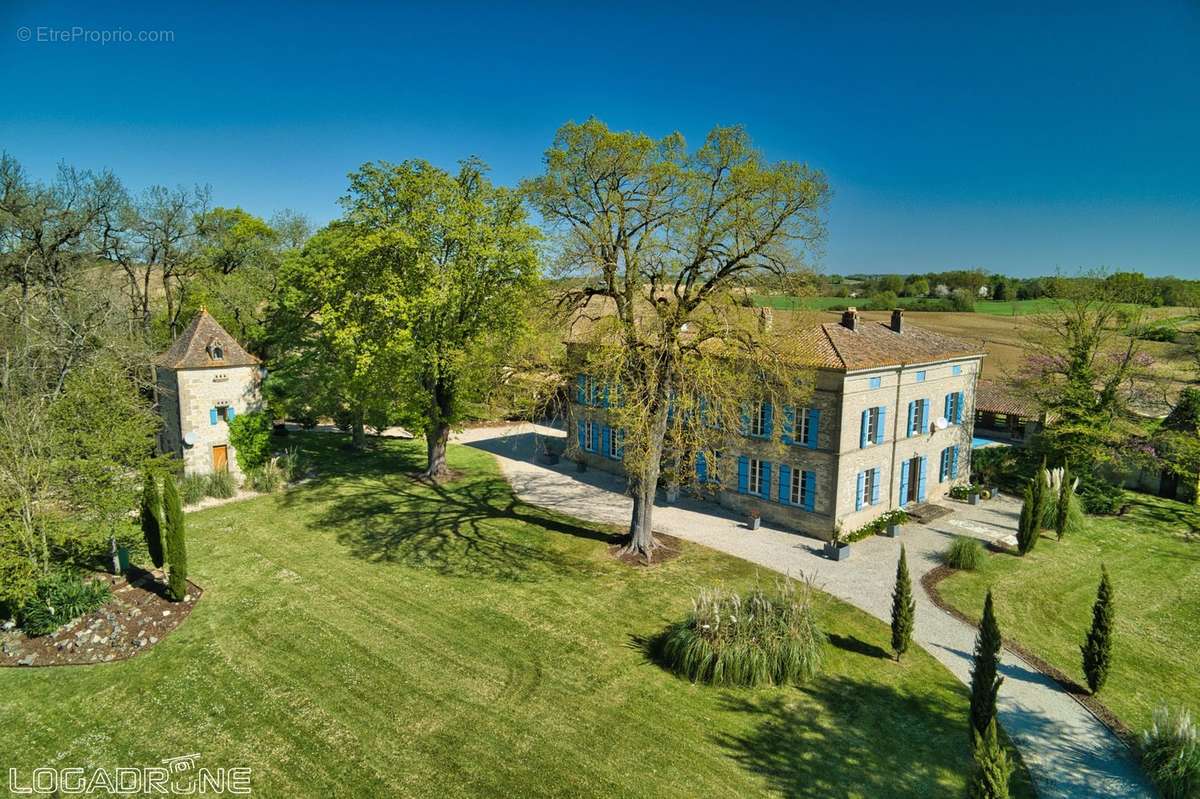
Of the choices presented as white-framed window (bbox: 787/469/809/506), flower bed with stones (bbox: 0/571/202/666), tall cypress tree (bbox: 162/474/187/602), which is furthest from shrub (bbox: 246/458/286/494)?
white-framed window (bbox: 787/469/809/506)

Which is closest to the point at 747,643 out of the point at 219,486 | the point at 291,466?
the point at 219,486

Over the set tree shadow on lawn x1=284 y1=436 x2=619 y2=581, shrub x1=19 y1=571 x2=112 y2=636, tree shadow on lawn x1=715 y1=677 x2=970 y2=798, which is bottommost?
tree shadow on lawn x1=715 y1=677 x2=970 y2=798

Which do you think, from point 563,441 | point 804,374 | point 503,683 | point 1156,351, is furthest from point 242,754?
point 1156,351

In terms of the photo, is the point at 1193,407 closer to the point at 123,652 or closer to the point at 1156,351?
the point at 1156,351

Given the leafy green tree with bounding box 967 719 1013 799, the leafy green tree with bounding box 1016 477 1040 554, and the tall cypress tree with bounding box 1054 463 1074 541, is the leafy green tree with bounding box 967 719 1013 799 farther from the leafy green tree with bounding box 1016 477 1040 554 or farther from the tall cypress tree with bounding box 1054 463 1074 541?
the tall cypress tree with bounding box 1054 463 1074 541

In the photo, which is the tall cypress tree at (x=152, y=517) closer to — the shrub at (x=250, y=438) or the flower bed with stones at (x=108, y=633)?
the flower bed with stones at (x=108, y=633)

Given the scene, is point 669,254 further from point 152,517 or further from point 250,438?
point 250,438
